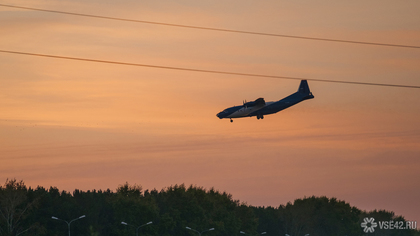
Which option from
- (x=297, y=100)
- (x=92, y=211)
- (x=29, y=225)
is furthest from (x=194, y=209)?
(x=297, y=100)

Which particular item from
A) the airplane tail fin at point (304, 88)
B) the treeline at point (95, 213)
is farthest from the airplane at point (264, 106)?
the treeline at point (95, 213)

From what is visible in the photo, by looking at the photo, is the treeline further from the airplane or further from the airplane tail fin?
the airplane tail fin

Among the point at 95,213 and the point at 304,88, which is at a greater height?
the point at 304,88

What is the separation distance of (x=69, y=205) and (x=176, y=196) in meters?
43.8

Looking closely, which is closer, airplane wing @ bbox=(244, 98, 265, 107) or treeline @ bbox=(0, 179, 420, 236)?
airplane wing @ bbox=(244, 98, 265, 107)

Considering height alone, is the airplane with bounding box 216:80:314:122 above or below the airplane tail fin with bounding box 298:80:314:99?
below

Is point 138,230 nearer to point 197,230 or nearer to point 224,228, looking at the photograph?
point 197,230

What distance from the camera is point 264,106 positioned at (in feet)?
346

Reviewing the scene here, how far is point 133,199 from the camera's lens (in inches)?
6786

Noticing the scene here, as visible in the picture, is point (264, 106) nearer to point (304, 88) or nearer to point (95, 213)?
point (304, 88)

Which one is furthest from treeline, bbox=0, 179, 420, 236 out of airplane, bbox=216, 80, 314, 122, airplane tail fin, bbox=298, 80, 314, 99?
airplane tail fin, bbox=298, 80, 314, 99

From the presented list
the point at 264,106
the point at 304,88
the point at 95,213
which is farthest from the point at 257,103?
the point at 95,213

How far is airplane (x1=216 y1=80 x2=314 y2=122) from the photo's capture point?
10550 centimetres

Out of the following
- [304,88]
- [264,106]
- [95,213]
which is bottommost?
[95,213]
